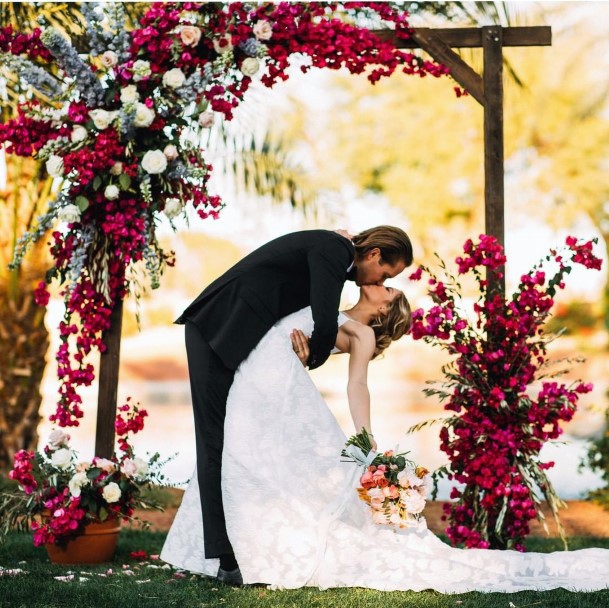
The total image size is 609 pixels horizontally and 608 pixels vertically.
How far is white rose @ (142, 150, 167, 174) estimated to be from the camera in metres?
4.63

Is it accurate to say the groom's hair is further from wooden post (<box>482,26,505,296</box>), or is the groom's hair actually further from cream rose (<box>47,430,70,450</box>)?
cream rose (<box>47,430,70,450</box>)

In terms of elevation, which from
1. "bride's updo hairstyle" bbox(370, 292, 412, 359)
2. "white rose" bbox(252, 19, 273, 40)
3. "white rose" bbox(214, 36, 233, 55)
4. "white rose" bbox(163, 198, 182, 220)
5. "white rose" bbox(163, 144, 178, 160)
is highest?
"white rose" bbox(252, 19, 273, 40)

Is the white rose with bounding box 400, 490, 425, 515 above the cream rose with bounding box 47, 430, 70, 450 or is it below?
below

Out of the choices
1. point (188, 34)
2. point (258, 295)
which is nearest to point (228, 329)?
point (258, 295)

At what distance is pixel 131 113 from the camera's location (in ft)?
15.3

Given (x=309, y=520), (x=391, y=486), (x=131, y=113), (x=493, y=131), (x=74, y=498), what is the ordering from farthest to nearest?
(x=493, y=131)
(x=131, y=113)
(x=74, y=498)
(x=309, y=520)
(x=391, y=486)

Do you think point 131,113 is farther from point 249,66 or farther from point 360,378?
point 360,378

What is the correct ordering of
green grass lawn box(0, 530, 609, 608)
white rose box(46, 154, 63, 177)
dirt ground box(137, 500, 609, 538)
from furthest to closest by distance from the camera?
1. dirt ground box(137, 500, 609, 538)
2. white rose box(46, 154, 63, 177)
3. green grass lawn box(0, 530, 609, 608)

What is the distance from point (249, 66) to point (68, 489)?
2516mm

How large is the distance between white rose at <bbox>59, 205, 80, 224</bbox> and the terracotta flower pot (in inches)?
63.7

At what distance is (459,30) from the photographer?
503 cm

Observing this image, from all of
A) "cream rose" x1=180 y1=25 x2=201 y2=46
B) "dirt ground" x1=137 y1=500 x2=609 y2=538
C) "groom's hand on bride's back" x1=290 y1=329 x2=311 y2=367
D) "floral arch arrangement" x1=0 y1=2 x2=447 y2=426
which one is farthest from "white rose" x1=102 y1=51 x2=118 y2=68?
"dirt ground" x1=137 y1=500 x2=609 y2=538

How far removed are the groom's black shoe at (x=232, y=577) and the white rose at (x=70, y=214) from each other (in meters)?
2.06

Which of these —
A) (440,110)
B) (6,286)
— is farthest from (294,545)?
(440,110)
